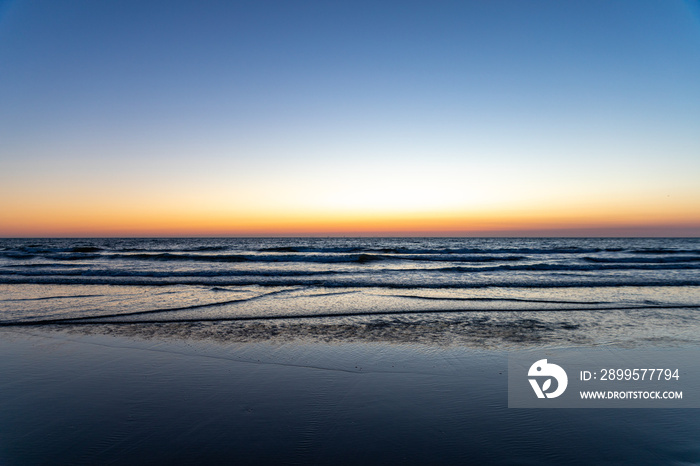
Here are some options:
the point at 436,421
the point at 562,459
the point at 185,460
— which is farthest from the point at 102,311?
the point at 562,459

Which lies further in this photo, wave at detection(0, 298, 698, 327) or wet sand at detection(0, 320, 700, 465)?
wave at detection(0, 298, 698, 327)

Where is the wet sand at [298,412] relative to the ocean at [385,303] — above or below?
above

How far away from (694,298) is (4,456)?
1757 cm

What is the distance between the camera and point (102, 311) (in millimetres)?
10742

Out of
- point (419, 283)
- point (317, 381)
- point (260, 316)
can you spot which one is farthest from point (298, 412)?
point (419, 283)

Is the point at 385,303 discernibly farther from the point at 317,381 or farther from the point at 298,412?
the point at 298,412

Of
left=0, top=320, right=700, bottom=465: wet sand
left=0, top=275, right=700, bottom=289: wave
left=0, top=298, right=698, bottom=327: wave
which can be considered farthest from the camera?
left=0, top=275, right=700, bottom=289: wave

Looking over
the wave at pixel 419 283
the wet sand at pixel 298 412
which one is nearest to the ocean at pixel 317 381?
the wet sand at pixel 298 412

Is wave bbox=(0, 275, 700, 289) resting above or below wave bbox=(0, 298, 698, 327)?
below

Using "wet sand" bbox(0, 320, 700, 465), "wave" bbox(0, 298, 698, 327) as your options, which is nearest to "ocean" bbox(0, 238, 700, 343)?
"wave" bbox(0, 298, 698, 327)

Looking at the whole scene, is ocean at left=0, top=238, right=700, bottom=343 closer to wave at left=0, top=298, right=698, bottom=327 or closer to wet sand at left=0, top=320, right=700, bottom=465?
wave at left=0, top=298, right=698, bottom=327

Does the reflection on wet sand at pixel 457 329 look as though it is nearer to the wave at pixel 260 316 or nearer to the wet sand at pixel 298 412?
the wave at pixel 260 316

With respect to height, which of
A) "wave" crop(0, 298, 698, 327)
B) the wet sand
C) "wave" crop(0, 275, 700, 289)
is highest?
the wet sand

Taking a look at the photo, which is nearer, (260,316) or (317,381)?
(317,381)
